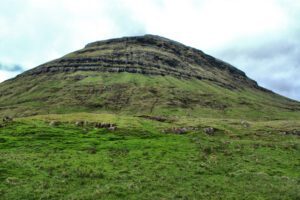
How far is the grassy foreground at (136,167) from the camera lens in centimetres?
4216

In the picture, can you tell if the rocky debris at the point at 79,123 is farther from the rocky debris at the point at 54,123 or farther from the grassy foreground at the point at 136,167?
the grassy foreground at the point at 136,167

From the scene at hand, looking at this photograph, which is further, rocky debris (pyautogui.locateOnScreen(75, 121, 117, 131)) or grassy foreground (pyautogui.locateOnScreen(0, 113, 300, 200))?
rocky debris (pyautogui.locateOnScreen(75, 121, 117, 131))

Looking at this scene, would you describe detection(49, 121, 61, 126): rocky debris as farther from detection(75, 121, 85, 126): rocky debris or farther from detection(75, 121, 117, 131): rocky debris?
detection(75, 121, 117, 131): rocky debris

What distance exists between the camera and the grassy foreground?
42.2 m

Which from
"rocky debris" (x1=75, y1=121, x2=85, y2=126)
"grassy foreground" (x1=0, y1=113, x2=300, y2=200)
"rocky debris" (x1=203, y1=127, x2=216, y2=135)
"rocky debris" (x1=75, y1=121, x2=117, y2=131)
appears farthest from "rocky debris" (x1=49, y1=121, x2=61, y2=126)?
"rocky debris" (x1=203, y1=127, x2=216, y2=135)

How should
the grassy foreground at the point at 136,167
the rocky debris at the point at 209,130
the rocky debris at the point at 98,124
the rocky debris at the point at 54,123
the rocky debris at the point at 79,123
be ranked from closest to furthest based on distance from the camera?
1. the grassy foreground at the point at 136,167
2. the rocky debris at the point at 54,123
3. the rocky debris at the point at 98,124
4. the rocky debris at the point at 79,123
5. the rocky debris at the point at 209,130

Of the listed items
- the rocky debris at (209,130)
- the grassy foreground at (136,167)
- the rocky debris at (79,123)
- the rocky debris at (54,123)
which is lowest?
the grassy foreground at (136,167)

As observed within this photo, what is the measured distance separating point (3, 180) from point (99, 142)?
3358 centimetres

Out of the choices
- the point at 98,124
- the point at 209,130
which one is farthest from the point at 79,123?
the point at 209,130

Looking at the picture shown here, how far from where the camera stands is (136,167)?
54.3 m

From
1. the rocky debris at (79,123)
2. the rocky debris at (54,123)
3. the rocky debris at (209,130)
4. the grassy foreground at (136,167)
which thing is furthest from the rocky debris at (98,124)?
the rocky debris at (209,130)

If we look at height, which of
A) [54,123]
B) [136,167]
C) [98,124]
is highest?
[98,124]

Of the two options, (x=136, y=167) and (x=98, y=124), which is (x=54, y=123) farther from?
(x=136, y=167)

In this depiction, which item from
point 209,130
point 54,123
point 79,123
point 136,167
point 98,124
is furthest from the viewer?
point 209,130
